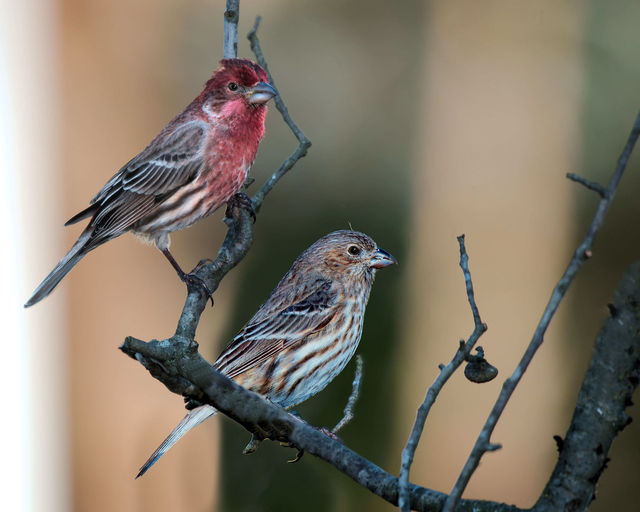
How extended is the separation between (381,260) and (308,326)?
0.55 metres

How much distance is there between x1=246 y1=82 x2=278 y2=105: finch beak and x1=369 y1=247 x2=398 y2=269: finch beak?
940mm

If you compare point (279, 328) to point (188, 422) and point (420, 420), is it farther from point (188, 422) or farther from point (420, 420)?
point (420, 420)

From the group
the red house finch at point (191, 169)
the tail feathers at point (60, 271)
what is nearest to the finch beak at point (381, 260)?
the red house finch at point (191, 169)

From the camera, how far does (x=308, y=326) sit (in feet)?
13.8

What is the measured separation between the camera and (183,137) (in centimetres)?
447

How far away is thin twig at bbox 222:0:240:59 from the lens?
3.60m

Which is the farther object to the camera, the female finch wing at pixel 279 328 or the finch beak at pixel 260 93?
the female finch wing at pixel 279 328

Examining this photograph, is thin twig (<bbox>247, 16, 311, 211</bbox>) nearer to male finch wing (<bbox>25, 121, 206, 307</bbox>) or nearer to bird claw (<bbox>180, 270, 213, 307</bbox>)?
male finch wing (<bbox>25, 121, 206, 307</bbox>)

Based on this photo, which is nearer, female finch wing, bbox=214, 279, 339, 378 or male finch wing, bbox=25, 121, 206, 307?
female finch wing, bbox=214, 279, 339, 378

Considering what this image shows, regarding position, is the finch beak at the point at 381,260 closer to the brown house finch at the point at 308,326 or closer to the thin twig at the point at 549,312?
the brown house finch at the point at 308,326

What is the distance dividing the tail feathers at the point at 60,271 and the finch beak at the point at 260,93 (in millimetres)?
1063

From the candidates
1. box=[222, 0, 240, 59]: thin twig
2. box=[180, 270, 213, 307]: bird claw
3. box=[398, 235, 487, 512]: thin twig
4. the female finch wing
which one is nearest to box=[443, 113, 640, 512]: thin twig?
box=[398, 235, 487, 512]: thin twig

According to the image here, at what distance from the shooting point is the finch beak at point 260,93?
3.84 m

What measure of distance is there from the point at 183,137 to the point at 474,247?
3.29 m
